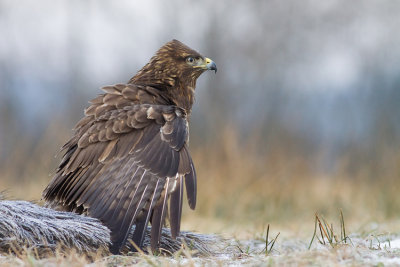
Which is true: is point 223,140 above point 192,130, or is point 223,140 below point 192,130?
below

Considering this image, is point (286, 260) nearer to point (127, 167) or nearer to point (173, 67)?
point (127, 167)

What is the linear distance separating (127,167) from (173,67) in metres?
1.59

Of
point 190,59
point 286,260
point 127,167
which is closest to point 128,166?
point 127,167

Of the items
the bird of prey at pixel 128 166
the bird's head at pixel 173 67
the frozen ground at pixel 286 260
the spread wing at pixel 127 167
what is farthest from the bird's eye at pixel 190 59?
the frozen ground at pixel 286 260

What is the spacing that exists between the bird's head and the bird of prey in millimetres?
370

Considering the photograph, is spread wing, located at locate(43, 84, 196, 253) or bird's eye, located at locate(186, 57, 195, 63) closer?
spread wing, located at locate(43, 84, 196, 253)

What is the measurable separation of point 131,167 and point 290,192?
469 centimetres

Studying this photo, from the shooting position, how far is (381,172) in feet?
29.4

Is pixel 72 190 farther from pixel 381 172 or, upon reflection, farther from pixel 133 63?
pixel 133 63

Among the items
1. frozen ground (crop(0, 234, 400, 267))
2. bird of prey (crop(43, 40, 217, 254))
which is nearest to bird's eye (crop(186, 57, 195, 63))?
bird of prey (crop(43, 40, 217, 254))

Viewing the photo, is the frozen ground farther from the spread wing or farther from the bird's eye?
the bird's eye

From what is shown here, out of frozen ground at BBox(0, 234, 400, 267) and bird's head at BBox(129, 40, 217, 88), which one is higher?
bird's head at BBox(129, 40, 217, 88)

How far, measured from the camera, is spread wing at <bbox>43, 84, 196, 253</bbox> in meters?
3.89

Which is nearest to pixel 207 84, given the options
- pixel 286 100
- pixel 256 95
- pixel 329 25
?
pixel 256 95
